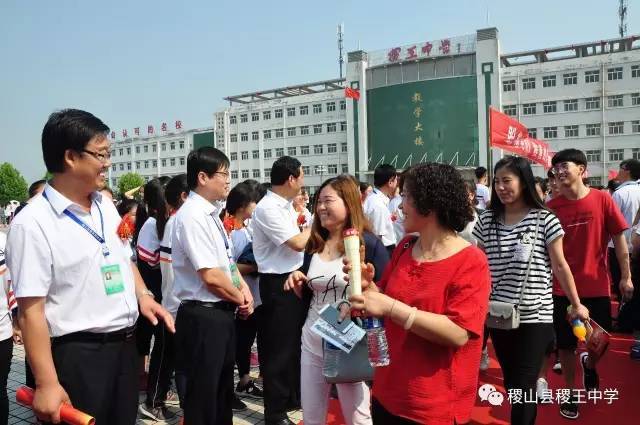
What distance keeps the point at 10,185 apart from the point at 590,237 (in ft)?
206

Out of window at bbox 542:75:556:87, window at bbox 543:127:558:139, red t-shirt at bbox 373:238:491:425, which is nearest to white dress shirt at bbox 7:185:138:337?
red t-shirt at bbox 373:238:491:425

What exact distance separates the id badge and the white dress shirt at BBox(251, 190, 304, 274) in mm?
1442

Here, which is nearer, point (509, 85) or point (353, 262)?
point (353, 262)

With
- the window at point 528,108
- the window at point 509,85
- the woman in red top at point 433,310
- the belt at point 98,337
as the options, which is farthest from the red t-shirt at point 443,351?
the window at point 509,85

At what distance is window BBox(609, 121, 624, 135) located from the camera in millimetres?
37031

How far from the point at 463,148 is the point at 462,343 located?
41649 millimetres

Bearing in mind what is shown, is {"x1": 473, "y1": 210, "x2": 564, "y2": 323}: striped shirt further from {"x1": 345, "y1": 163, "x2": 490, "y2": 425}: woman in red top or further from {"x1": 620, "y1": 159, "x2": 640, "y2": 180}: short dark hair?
{"x1": 620, "y1": 159, "x2": 640, "y2": 180}: short dark hair

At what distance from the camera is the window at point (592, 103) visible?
37.8 metres

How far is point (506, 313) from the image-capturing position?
108 inches

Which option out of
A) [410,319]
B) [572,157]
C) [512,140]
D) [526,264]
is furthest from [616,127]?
[410,319]

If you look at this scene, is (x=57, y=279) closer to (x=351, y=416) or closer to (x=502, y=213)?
(x=351, y=416)

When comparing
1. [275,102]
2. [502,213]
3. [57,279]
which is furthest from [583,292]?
[275,102]

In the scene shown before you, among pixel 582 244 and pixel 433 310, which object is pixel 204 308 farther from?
pixel 582 244

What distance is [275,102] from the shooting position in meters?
53.8
